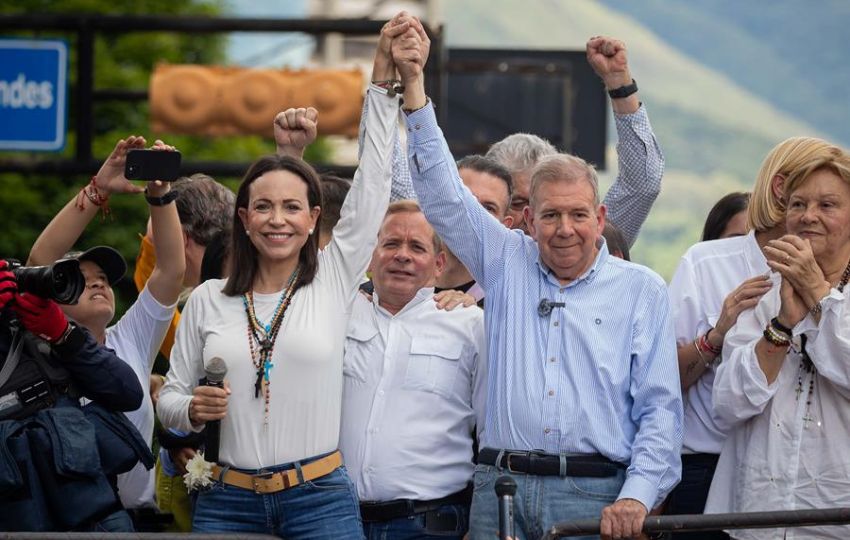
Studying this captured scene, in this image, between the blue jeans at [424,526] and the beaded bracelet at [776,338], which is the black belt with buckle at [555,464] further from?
the beaded bracelet at [776,338]

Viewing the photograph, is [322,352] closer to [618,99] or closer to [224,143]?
[618,99]

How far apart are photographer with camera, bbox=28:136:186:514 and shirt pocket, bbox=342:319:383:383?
0.74 meters

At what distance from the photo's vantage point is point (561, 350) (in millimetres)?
4938

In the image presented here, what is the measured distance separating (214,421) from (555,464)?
109 cm

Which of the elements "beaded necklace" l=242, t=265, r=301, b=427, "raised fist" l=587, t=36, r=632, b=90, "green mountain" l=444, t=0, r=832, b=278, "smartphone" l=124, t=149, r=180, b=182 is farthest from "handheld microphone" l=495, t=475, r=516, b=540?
"green mountain" l=444, t=0, r=832, b=278

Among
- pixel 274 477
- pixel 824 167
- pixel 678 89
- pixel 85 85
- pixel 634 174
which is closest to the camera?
pixel 274 477

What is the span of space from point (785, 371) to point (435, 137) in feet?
4.58

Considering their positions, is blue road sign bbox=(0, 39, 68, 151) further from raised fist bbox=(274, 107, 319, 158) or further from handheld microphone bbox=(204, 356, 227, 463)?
handheld microphone bbox=(204, 356, 227, 463)

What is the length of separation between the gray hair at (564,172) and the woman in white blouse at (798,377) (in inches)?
24.5

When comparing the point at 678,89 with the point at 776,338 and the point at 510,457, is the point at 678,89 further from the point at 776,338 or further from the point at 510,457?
the point at 510,457

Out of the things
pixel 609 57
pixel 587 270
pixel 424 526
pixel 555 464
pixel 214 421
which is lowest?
pixel 424 526

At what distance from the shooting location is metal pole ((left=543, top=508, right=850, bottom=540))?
4539mm

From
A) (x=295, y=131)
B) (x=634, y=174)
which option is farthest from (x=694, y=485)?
(x=295, y=131)

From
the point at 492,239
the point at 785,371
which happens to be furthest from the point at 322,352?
the point at 785,371
